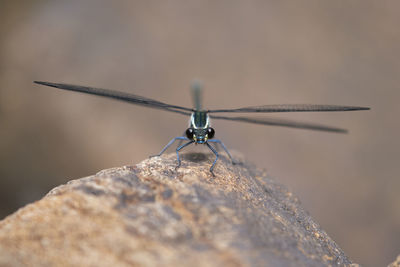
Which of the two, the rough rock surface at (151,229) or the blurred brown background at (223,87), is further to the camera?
the blurred brown background at (223,87)

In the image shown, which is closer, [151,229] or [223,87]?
[151,229]

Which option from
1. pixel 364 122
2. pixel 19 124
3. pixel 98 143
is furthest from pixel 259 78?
pixel 19 124

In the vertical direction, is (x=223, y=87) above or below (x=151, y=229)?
above

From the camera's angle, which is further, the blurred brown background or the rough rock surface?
the blurred brown background
